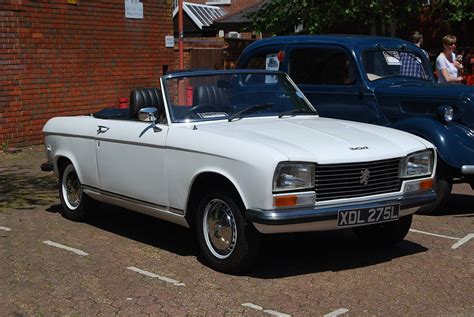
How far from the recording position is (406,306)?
507 centimetres

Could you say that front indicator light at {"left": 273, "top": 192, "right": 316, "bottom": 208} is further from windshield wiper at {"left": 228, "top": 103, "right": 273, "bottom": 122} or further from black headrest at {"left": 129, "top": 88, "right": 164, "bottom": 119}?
black headrest at {"left": 129, "top": 88, "right": 164, "bottom": 119}

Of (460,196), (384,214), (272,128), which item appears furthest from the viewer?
(460,196)

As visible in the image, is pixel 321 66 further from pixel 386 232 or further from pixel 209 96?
pixel 386 232

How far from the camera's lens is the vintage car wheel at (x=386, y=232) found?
6.50m

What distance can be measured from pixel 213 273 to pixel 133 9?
37.1 ft

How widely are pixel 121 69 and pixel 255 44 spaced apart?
6.63 m

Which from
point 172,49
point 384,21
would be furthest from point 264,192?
point 384,21

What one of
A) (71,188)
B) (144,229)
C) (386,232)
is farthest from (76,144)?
(386,232)

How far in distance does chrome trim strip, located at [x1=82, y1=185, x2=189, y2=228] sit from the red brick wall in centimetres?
674

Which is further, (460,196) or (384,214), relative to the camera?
(460,196)

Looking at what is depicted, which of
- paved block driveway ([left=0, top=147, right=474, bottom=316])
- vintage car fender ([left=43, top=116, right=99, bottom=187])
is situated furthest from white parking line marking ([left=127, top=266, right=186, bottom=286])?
vintage car fender ([left=43, top=116, right=99, bottom=187])

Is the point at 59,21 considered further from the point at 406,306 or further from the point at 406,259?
the point at 406,306

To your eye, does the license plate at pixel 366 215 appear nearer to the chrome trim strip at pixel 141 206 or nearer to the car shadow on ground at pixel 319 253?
the car shadow on ground at pixel 319 253

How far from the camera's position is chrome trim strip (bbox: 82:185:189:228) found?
6207 millimetres
